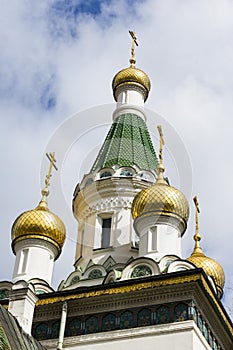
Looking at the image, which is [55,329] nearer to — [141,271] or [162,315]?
[141,271]

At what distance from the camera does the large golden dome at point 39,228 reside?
496 inches

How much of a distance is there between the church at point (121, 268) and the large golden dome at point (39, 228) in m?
0.02

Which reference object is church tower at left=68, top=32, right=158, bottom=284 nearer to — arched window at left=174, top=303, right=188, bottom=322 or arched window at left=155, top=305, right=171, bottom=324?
arched window at left=155, top=305, right=171, bottom=324

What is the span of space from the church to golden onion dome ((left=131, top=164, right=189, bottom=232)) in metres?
0.02

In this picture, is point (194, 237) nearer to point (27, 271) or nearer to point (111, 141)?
point (111, 141)

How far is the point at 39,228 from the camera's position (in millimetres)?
12602

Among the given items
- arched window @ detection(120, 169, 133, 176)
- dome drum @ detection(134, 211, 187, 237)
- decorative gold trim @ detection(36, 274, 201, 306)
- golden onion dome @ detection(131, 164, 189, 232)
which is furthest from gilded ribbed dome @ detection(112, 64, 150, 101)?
decorative gold trim @ detection(36, 274, 201, 306)

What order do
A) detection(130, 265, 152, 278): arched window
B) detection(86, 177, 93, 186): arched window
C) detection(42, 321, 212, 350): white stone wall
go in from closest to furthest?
detection(42, 321, 212, 350): white stone wall → detection(130, 265, 152, 278): arched window → detection(86, 177, 93, 186): arched window

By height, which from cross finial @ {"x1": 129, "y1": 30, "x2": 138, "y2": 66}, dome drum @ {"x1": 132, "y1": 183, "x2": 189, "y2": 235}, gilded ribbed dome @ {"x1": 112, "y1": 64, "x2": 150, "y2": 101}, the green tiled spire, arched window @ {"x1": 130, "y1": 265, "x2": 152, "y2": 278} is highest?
cross finial @ {"x1": 129, "y1": 30, "x2": 138, "y2": 66}

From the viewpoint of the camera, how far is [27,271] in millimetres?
12312

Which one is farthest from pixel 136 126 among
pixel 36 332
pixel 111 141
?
pixel 36 332

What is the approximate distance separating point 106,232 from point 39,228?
60.4 inches

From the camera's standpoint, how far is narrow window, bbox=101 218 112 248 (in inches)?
A: 524

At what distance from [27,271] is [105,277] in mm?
1772
